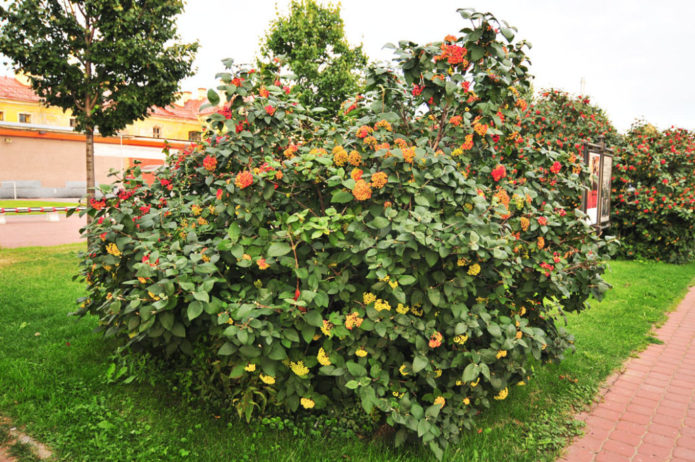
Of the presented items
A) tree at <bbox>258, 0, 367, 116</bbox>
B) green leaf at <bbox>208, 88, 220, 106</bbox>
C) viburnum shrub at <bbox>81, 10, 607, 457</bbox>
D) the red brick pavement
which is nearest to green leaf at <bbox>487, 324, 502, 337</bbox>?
viburnum shrub at <bbox>81, 10, 607, 457</bbox>

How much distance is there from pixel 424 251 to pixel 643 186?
363 inches

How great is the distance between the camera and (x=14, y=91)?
30734mm

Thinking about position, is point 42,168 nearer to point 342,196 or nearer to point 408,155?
point 342,196

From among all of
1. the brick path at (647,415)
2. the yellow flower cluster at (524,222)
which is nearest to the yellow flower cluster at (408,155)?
the yellow flower cluster at (524,222)

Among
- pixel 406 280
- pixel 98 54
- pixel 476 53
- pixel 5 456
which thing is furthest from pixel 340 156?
pixel 98 54

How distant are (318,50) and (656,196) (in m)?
14.9

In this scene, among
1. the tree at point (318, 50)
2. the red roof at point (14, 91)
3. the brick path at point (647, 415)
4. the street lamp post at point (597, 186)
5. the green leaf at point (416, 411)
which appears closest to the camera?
the green leaf at point (416, 411)

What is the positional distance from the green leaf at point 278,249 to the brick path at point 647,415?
2.02 m

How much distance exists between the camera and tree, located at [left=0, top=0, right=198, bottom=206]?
6531 millimetres

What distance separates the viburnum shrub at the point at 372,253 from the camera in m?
2.39

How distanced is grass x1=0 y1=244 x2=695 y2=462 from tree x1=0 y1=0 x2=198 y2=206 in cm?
372

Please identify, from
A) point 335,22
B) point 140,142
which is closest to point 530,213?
point 335,22

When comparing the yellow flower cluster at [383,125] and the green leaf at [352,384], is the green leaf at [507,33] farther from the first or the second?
the green leaf at [352,384]

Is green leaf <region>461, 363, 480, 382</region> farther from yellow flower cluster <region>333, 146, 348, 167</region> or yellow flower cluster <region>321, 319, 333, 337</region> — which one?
yellow flower cluster <region>333, 146, 348, 167</region>
